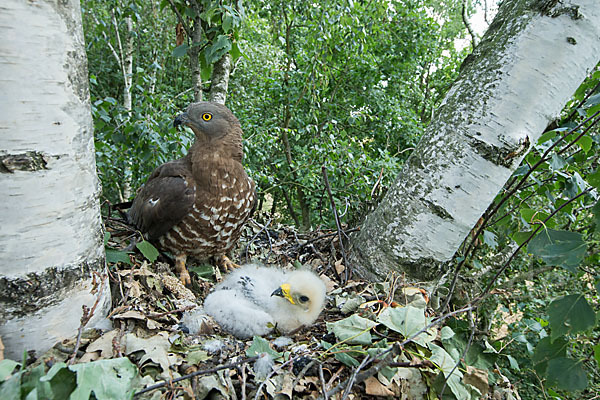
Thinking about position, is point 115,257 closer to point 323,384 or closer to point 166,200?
point 166,200

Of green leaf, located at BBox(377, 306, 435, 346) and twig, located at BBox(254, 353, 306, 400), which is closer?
twig, located at BBox(254, 353, 306, 400)

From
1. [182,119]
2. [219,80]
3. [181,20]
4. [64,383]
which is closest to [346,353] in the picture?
[64,383]

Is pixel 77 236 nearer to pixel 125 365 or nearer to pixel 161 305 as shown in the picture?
pixel 125 365

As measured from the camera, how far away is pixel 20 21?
1.07 m

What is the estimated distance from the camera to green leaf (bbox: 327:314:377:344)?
146cm

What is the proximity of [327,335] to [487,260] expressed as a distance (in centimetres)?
322

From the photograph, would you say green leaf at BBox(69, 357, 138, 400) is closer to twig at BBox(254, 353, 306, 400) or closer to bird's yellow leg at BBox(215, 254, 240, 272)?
twig at BBox(254, 353, 306, 400)

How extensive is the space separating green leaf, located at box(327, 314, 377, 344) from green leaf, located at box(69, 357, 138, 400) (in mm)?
755

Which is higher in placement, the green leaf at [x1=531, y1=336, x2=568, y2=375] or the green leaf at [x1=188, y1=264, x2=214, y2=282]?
the green leaf at [x1=531, y1=336, x2=568, y2=375]

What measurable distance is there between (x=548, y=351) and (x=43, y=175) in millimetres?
1767

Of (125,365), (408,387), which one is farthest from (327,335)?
(125,365)

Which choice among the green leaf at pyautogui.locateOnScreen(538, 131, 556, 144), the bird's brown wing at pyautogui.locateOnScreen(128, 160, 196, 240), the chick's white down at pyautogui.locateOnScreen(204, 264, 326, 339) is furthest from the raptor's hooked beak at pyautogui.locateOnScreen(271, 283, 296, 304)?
the green leaf at pyautogui.locateOnScreen(538, 131, 556, 144)

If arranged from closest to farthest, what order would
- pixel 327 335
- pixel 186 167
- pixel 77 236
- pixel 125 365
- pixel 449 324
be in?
pixel 125 365 < pixel 77 236 < pixel 327 335 < pixel 449 324 < pixel 186 167

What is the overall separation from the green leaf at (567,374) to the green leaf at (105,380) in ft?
4.28
